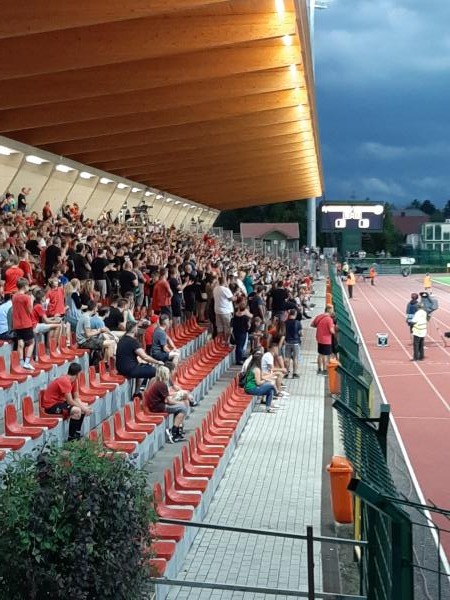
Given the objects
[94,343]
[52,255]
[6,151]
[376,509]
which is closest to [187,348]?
[52,255]

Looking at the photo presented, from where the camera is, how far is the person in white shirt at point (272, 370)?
20.6 meters

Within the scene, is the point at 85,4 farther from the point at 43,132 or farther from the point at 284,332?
the point at 43,132

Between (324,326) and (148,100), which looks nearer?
(324,326)

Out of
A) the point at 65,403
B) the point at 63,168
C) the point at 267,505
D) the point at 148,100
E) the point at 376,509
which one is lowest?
the point at 267,505

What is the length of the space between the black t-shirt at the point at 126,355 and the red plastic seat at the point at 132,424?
216 cm

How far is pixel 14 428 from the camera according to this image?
11523 mm

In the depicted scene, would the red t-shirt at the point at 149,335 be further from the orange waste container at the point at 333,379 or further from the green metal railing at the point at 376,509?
the green metal railing at the point at 376,509

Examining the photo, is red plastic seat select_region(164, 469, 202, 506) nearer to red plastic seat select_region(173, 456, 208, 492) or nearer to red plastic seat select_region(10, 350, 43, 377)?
red plastic seat select_region(173, 456, 208, 492)

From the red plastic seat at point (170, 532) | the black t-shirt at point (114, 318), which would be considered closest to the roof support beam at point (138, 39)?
the black t-shirt at point (114, 318)

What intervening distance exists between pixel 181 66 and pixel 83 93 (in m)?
2.69

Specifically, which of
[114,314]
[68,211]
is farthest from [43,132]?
[114,314]

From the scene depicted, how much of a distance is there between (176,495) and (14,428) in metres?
2.05

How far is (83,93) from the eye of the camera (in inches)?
1018

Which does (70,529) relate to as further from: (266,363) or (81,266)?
(266,363)
